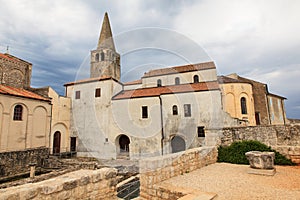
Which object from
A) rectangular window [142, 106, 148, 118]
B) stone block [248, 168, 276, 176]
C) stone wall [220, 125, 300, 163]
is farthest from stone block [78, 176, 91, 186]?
rectangular window [142, 106, 148, 118]

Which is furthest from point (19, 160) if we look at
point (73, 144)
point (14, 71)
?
point (14, 71)

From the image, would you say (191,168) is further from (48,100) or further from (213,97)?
(48,100)

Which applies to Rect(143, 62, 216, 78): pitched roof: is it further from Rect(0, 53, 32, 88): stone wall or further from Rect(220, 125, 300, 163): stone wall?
Rect(0, 53, 32, 88): stone wall

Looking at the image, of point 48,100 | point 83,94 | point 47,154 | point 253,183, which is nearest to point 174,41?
point 253,183

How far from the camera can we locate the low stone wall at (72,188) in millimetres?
3186

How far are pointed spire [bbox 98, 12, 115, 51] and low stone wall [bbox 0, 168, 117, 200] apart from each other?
3615cm

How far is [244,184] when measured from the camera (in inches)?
202

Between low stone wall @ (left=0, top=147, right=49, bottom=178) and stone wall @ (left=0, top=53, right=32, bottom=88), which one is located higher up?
stone wall @ (left=0, top=53, right=32, bottom=88)

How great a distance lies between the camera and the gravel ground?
4.28 meters

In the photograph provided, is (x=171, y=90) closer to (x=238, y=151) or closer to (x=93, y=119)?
(x=93, y=119)

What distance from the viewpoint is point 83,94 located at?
22.8 metres

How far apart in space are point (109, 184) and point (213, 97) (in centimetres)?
1512

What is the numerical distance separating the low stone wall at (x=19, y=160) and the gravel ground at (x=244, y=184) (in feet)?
52.5

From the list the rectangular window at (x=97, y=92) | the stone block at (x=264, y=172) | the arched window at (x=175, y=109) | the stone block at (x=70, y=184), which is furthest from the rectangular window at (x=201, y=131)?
the stone block at (x=70, y=184)
